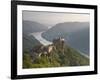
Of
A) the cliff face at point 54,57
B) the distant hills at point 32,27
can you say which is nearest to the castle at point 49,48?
the cliff face at point 54,57

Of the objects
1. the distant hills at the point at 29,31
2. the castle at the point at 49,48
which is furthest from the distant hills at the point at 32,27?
the castle at the point at 49,48

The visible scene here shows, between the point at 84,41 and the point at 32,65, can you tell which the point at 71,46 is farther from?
the point at 32,65

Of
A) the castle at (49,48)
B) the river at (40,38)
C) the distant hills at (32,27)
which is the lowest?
the castle at (49,48)

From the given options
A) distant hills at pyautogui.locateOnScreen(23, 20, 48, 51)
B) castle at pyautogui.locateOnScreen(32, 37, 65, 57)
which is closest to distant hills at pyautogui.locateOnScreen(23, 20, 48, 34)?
distant hills at pyautogui.locateOnScreen(23, 20, 48, 51)

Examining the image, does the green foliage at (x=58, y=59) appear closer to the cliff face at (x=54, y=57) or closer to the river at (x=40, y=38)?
the cliff face at (x=54, y=57)

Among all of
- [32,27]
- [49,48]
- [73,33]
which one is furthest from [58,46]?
[32,27]

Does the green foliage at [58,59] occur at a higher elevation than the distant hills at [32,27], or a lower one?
lower

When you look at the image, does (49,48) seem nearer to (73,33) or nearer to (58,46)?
(58,46)

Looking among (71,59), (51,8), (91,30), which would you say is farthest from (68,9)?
(71,59)

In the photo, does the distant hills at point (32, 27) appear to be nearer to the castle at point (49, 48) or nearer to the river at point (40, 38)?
the river at point (40, 38)
